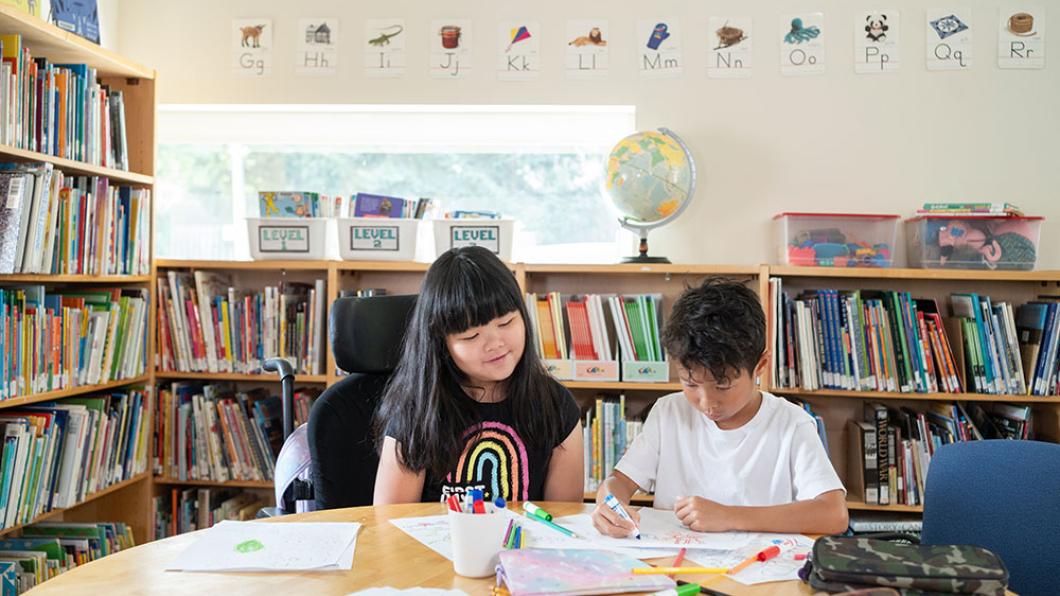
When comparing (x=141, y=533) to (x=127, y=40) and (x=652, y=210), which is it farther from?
(x=652, y=210)

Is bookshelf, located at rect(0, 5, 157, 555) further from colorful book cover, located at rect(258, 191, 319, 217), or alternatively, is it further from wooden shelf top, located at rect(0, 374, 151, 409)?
colorful book cover, located at rect(258, 191, 319, 217)

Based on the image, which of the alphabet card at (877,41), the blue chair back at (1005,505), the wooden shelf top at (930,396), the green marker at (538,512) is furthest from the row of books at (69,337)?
the alphabet card at (877,41)

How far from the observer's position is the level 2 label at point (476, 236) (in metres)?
2.80

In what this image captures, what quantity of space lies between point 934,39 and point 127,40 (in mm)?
2886

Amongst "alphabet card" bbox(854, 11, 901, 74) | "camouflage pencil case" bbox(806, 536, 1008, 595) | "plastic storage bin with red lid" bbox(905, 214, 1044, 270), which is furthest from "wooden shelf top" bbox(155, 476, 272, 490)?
"alphabet card" bbox(854, 11, 901, 74)

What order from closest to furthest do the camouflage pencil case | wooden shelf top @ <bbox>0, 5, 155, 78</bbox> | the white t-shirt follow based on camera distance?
the camouflage pencil case, the white t-shirt, wooden shelf top @ <bbox>0, 5, 155, 78</bbox>

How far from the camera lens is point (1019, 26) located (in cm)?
284

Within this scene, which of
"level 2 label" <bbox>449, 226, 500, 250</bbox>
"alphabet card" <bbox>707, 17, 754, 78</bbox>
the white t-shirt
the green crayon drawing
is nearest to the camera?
the green crayon drawing

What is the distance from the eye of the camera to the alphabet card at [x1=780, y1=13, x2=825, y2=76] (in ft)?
9.50

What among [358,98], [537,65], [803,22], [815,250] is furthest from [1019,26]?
[358,98]

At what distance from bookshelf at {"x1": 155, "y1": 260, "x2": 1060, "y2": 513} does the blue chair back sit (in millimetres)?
1065

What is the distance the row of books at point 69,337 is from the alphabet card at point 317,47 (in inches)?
38.6

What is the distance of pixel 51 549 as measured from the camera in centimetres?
244

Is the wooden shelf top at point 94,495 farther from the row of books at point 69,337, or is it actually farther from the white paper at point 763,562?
the white paper at point 763,562
